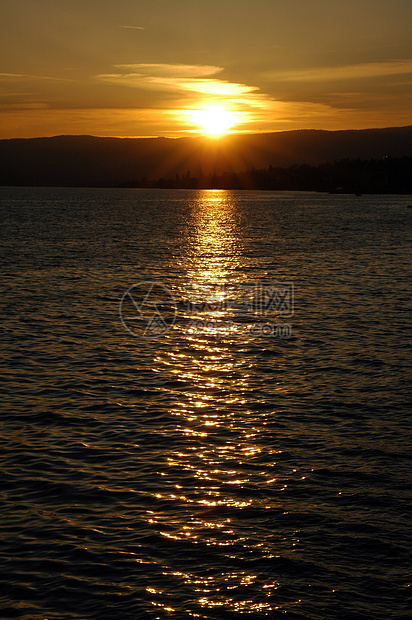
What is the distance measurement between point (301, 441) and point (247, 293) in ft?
112

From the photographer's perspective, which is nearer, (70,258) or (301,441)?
(301,441)

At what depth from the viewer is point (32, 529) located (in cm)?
1568

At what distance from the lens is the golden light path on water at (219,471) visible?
549 inches

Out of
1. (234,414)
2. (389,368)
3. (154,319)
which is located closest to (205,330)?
(154,319)

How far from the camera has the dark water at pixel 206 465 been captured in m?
13.7

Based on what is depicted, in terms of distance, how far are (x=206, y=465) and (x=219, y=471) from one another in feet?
1.81

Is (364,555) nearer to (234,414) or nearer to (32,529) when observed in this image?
(32,529)

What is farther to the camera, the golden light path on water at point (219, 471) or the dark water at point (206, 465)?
the golden light path on water at point (219, 471)

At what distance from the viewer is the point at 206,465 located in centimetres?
1950

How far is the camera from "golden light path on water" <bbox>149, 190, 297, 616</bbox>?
45.7 feet

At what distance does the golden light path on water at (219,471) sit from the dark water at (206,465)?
0.06m

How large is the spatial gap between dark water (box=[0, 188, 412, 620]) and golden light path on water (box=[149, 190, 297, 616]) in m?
0.06

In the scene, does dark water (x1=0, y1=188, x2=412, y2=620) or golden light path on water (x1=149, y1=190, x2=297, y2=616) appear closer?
dark water (x1=0, y1=188, x2=412, y2=620)

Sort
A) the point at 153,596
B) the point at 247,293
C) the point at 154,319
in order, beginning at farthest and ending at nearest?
the point at 247,293 < the point at 154,319 < the point at 153,596
